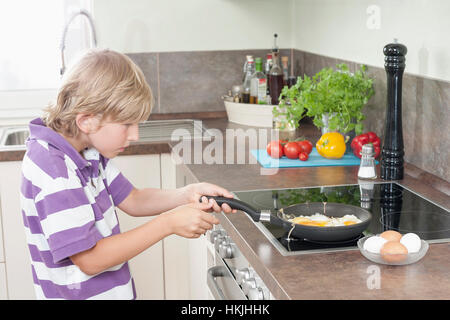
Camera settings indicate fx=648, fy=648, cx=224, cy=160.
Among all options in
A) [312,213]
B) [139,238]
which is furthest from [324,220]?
[139,238]

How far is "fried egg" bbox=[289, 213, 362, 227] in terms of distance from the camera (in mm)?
1410

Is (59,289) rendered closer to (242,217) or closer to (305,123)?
(242,217)

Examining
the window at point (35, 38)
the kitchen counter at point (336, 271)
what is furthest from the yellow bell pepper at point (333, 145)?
the window at point (35, 38)

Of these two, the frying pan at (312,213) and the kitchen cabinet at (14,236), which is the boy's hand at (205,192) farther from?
the kitchen cabinet at (14,236)

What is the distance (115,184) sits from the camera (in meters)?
1.69

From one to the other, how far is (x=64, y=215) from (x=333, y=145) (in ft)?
3.45

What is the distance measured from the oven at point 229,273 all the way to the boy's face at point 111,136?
1.22 ft

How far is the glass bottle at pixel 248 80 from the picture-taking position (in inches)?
111

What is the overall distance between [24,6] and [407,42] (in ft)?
5.88

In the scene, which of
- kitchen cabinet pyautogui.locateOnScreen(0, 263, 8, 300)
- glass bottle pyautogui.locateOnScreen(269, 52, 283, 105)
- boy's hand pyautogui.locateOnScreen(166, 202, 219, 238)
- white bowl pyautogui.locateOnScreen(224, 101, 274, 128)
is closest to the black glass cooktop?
boy's hand pyautogui.locateOnScreen(166, 202, 219, 238)

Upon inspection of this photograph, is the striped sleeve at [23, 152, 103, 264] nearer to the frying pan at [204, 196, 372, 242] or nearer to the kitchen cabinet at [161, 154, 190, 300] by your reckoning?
the frying pan at [204, 196, 372, 242]

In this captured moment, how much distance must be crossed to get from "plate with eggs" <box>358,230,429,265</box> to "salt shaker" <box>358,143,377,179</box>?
1.94 feet

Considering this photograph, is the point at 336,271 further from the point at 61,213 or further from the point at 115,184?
the point at 115,184
